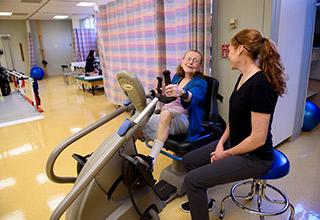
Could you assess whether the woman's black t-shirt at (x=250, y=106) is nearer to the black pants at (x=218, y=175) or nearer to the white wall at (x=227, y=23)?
the black pants at (x=218, y=175)

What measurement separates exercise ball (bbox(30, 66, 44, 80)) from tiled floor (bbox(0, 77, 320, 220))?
5.95 meters

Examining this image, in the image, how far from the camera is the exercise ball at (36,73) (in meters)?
9.44

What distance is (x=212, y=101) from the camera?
Answer: 79.2 inches

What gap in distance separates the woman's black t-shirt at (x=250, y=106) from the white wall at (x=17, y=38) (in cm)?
1104

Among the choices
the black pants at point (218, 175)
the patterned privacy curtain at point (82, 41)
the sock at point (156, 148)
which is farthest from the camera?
the patterned privacy curtain at point (82, 41)

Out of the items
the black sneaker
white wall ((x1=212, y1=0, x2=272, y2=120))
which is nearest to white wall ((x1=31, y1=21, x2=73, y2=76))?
white wall ((x1=212, y1=0, x2=272, y2=120))

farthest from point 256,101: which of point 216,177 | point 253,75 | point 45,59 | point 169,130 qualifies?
point 45,59

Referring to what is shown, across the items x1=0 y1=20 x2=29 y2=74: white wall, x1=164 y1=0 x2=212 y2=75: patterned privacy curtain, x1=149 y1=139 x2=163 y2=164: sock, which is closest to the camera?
x1=149 y1=139 x2=163 y2=164: sock

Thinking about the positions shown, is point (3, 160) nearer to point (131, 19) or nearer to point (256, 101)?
point (131, 19)

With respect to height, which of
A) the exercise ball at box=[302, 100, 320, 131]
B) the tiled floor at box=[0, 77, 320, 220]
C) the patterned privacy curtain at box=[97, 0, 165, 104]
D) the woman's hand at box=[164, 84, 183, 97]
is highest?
the patterned privacy curtain at box=[97, 0, 165, 104]

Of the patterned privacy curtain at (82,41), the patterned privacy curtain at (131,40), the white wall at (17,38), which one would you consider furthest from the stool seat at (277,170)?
the white wall at (17,38)

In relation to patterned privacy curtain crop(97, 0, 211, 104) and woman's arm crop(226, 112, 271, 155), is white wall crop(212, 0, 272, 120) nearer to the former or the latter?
patterned privacy curtain crop(97, 0, 211, 104)

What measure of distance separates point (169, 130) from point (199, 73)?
0.58 metres

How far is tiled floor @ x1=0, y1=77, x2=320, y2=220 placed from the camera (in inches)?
74.0
